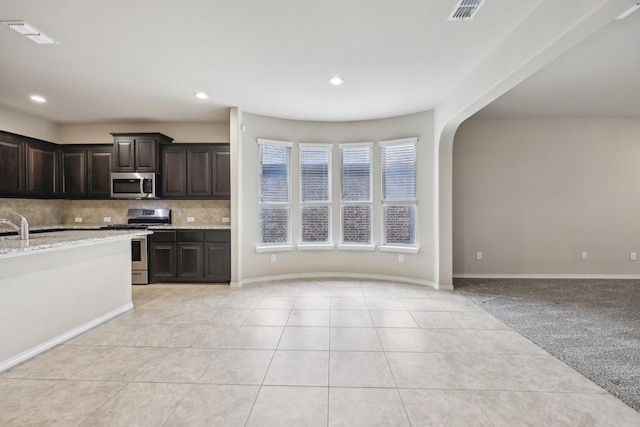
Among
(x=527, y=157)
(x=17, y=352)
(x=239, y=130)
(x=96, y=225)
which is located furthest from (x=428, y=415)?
(x=96, y=225)

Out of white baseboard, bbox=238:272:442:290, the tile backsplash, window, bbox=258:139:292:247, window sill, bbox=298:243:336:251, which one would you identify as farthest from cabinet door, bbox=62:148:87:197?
window sill, bbox=298:243:336:251

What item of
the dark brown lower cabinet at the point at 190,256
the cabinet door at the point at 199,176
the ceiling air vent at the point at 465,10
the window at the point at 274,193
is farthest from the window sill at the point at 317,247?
the ceiling air vent at the point at 465,10

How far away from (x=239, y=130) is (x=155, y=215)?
91.9 inches

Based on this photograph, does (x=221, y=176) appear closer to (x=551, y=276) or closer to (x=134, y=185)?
(x=134, y=185)

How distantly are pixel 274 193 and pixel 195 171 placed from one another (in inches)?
57.9

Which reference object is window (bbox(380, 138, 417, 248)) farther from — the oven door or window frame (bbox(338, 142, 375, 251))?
the oven door

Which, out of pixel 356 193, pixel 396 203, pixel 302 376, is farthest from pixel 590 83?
pixel 302 376

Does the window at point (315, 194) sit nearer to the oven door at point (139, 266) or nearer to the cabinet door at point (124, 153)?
the oven door at point (139, 266)

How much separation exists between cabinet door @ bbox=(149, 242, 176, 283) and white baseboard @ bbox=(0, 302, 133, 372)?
4.02 ft

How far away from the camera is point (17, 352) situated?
2.52 meters

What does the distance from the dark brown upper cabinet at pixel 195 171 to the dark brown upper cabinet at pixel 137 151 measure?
178mm

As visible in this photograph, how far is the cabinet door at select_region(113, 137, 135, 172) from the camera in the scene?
519cm

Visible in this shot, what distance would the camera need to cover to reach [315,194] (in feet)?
17.8

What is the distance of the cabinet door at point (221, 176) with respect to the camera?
5.27 metres
